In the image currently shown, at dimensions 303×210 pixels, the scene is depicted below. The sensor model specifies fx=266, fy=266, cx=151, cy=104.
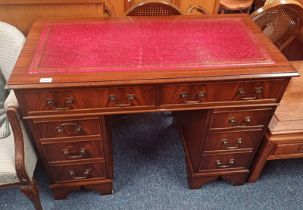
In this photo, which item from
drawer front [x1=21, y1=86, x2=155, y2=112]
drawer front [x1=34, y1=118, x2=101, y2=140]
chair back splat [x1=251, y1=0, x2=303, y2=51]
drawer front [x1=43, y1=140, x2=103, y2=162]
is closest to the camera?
drawer front [x1=21, y1=86, x2=155, y2=112]

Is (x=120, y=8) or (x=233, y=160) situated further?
(x=120, y=8)

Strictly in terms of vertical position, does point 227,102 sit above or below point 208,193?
above

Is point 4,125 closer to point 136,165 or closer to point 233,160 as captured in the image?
point 136,165

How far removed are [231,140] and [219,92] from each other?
343 millimetres

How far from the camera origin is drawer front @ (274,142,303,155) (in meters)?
1.37

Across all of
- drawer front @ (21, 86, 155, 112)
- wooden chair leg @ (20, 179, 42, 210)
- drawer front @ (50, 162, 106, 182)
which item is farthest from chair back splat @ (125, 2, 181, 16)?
wooden chair leg @ (20, 179, 42, 210)

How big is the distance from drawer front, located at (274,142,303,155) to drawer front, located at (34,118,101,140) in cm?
92

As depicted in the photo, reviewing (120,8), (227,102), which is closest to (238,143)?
(227,102)

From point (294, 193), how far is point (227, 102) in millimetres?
837

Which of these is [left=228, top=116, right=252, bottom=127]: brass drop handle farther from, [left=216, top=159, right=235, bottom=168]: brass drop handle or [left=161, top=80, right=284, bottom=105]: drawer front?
[left=216, top=159, right=235, bottom=168]: brass drop handle

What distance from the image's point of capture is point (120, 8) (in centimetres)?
208

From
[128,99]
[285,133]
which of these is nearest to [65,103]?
[128,99]

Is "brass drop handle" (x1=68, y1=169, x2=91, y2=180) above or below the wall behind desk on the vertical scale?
below

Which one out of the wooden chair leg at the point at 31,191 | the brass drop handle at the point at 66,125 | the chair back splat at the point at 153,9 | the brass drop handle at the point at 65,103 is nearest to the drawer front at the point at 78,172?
the wooden chair leg at the point at 31,191
